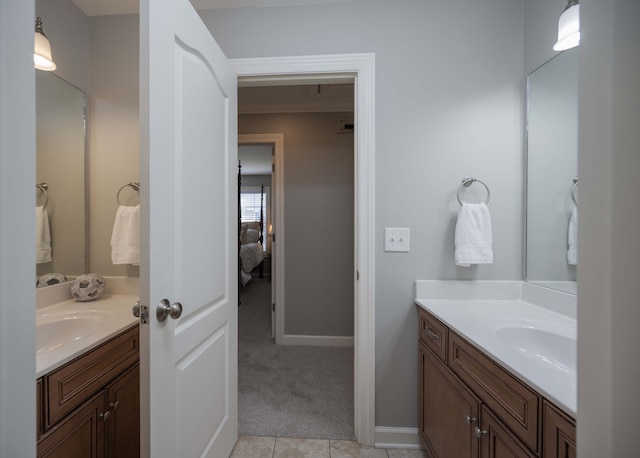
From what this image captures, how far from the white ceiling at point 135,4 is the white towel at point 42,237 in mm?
1233

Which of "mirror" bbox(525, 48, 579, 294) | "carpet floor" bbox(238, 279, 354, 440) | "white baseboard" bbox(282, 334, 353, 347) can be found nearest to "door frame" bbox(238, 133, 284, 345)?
"white baseboard" bbox(282, 334, 353, 347)

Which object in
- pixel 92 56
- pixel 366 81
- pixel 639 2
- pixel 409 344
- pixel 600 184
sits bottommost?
pixel 409 344

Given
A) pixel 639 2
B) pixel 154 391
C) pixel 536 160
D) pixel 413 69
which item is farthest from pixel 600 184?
pixel 413 69

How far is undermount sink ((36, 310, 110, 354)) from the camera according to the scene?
1.09 metres

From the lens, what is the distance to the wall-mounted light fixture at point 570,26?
106 cm

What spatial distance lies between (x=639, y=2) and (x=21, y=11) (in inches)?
34.3

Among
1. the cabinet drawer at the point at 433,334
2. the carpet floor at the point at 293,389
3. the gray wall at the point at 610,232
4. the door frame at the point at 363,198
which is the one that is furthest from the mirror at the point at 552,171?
the carpet floor at the point at 293,389

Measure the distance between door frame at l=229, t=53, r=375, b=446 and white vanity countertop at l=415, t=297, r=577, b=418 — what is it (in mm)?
325

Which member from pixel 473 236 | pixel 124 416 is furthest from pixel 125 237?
pixel 473 236

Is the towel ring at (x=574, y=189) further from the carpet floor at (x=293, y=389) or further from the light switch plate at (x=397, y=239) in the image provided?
the carpet floor at (x=293, y=389)

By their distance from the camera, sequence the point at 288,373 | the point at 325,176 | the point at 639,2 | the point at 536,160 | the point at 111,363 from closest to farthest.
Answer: the point at 639,2, the point at 111,363, the point at 536,160, the point at 288,373, the point at 325,176

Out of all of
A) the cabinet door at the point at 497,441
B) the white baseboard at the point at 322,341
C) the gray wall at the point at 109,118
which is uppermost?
the gray wall at the point at 109,118

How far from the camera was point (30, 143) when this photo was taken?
16.1 inches

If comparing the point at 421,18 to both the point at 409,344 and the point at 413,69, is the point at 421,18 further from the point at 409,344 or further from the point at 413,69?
the point at 409,344
